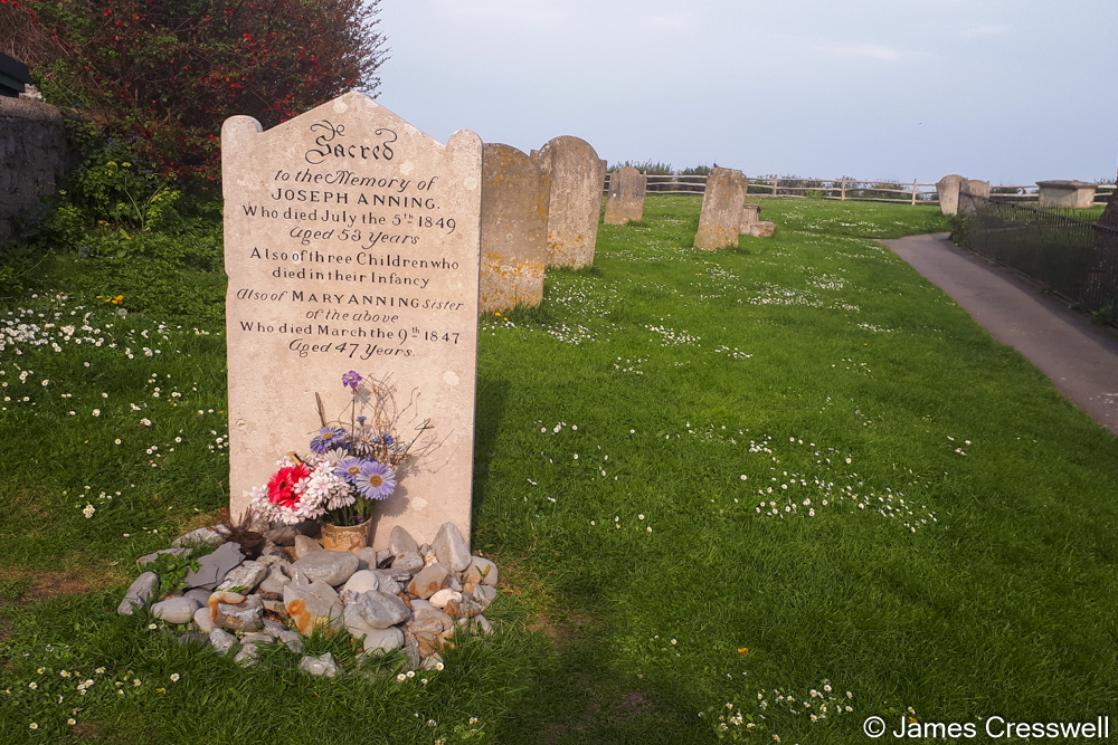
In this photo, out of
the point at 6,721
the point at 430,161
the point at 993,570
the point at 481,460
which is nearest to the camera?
the point at 6,721

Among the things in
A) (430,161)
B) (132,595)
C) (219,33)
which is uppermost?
(219,33)

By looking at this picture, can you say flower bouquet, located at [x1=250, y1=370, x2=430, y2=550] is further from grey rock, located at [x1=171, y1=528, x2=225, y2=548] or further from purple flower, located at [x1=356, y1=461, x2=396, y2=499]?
grey rock, located at [x1=171, y1=528, x2=225, y2=548]

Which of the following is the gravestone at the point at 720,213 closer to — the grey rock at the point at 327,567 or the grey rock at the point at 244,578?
the grey rock at the point at 327,567

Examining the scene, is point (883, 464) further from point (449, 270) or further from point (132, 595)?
point (132, 595)

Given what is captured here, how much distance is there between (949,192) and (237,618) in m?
42.1

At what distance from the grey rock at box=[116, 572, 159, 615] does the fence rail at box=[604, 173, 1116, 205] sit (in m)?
41.4

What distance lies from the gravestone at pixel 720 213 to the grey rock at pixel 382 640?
1809 cm

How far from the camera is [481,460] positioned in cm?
609

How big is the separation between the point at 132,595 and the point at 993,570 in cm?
503

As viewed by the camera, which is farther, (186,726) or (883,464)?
(883,464)

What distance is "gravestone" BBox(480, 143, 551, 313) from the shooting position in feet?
35.3

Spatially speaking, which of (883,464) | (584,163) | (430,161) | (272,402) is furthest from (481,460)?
(584,163)

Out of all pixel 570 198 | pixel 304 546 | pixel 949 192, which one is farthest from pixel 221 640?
pixel 949 192

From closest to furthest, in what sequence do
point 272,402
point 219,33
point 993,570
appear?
1. point 272,402
2. point 993,570
3. point 219,33
